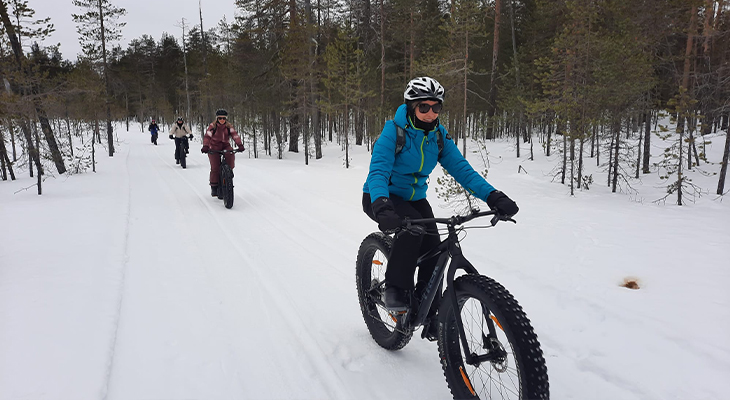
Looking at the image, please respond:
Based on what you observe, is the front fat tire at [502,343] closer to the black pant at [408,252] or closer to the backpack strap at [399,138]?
the black pant at [408,252]

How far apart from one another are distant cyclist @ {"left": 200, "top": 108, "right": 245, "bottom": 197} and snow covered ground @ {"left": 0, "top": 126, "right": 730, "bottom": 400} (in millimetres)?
1338

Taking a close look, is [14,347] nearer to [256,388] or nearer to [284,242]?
[256,388]

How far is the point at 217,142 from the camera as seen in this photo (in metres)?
10.3

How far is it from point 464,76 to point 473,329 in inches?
774

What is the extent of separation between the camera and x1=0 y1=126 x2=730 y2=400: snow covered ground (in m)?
2.97

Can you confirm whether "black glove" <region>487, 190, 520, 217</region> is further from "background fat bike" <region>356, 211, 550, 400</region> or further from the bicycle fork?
the bicycle fork

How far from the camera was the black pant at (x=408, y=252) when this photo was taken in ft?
9.55

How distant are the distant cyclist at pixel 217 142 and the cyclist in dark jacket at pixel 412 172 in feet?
26.1

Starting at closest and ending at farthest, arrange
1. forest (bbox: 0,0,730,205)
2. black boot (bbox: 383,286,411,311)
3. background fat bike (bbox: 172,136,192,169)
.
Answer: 1. black boot (bbox: 383,286,411,311)
2. forest (bbox: 0,0,730,205)
3. background fat bike (bbox: 172,136,192,169)

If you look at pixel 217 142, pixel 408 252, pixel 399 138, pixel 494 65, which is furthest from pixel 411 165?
pixel 494 65

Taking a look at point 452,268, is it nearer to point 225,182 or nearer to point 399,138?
point 399,138

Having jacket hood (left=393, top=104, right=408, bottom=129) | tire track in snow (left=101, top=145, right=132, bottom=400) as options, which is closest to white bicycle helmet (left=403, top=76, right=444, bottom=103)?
jacket hood (left=393, top=104, right=408, bottom=129)

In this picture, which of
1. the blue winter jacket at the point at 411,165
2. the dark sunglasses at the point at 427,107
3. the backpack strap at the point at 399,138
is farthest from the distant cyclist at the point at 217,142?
the dark sunglasses at the point at 427,107

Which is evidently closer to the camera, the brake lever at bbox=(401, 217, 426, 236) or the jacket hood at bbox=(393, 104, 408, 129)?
the brake lever at bbox=(401, 217, 426, 236)
